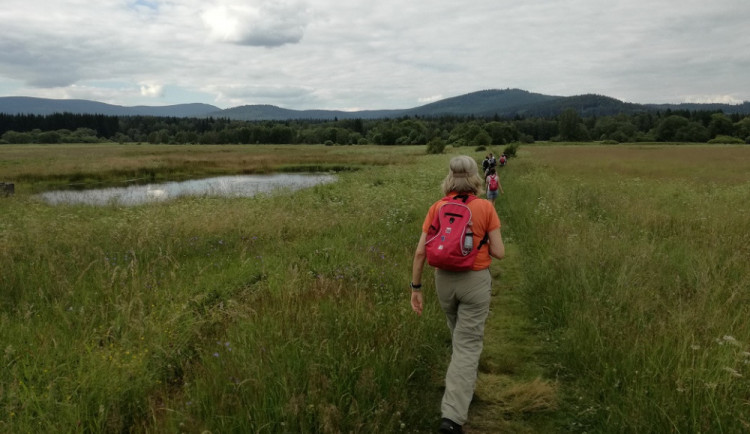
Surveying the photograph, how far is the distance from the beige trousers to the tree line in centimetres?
9034

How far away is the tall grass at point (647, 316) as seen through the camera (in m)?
3.32

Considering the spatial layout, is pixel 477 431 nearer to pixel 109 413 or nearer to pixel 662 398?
pixel 662 398

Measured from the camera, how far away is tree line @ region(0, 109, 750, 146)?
101 metres

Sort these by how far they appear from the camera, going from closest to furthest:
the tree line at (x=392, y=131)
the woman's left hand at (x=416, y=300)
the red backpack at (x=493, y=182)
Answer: the woman's left hand at (x=416, y=300) → the red backpack at (x=493, y=182) → the tree line at (x=392, y=131)

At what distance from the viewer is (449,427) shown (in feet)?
11.3

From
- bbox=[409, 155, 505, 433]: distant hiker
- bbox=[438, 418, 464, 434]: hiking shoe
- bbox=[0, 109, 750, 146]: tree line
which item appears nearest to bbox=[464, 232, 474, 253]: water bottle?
bbox=[409, 155, 505, 433]: distant hiker

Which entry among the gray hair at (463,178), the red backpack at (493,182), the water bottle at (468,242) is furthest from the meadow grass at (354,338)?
the red backpack at (493,182)

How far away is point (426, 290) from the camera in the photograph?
6.24 m

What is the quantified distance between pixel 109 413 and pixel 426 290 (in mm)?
4097

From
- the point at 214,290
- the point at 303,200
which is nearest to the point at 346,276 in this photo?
the point at 214,290

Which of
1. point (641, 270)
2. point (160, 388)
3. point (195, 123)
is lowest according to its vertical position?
point (160, 388)

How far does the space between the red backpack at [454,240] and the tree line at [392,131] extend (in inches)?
3561

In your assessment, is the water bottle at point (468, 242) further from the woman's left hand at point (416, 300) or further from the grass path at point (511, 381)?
the grass path at point (511, 381)

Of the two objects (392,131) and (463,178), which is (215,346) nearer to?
(463,178)
